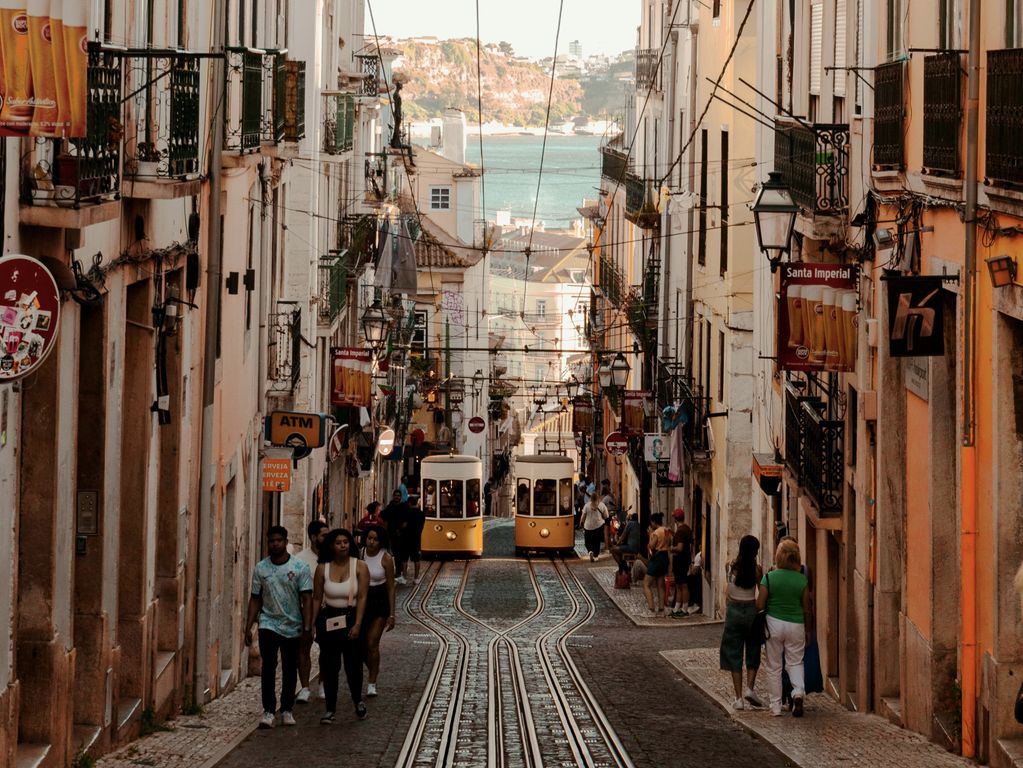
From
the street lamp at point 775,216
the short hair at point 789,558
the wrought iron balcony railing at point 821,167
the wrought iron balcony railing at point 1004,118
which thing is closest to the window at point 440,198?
the wrought iron balcony railing at point 821,167

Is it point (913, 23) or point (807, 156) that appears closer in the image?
point (913, 23)

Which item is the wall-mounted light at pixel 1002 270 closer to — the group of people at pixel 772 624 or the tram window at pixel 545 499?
the group of people at pixel 772 624

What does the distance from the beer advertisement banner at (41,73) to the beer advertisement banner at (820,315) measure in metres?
8.10

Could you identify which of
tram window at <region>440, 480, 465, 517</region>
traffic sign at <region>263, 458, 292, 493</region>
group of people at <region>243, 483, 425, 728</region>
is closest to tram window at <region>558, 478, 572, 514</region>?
tram window at <region>440, 480, 465, 517</region>

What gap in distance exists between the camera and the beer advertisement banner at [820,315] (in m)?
14.4

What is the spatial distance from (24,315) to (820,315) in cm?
845

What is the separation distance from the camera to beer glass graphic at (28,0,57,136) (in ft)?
23.5

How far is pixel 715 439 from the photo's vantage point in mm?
26516

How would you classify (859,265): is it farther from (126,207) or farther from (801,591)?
(126,207)

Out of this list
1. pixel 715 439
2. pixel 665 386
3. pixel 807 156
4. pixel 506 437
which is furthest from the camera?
pixel 506 437

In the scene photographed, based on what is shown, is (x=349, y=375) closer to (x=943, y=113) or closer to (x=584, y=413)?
(x=943, y=113)

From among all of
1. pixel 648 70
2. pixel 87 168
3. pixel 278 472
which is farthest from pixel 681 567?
pixel 648 70

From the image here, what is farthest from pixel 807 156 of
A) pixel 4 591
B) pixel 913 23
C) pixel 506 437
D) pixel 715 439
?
pixel 506 437

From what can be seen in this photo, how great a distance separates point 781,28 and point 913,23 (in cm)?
751
